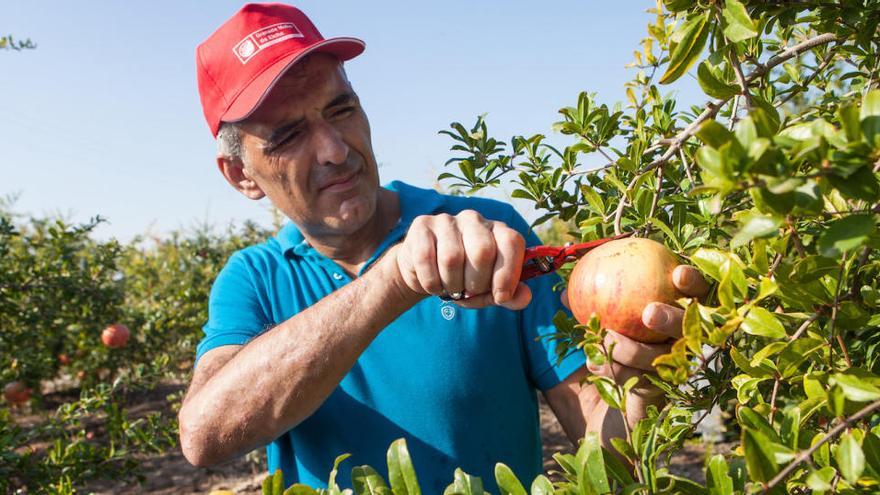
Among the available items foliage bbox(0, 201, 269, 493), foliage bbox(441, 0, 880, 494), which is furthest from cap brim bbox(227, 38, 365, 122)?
foliage bbox(0, 201, 269, 493)

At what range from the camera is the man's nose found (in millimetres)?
1851

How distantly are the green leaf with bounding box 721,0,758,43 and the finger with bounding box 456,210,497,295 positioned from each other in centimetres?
47

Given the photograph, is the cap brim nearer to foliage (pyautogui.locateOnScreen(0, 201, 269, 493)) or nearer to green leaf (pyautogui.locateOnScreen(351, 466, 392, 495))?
green leaf (pyautogui.locateOnScreen(351, 466, 392, 495))

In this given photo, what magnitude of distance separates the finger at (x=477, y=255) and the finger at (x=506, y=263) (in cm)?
1

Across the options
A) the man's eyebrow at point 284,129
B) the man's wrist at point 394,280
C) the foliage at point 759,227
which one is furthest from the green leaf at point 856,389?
the man's eyebrow at point 284,129

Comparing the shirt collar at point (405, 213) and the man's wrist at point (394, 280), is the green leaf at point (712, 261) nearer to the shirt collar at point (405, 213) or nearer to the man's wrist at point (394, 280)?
the man's wrist at point (394, 280)

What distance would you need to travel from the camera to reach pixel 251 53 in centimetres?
201

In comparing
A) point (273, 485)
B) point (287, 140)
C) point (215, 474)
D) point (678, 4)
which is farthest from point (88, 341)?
point (678, 4)

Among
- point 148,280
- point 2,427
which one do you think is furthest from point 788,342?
point 148,280

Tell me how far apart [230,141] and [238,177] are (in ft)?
0.54

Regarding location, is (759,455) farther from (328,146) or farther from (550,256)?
(328,146)

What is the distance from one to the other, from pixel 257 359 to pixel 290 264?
2.12 ft

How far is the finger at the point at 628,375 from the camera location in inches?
48.2

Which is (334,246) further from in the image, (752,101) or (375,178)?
(752,101)
